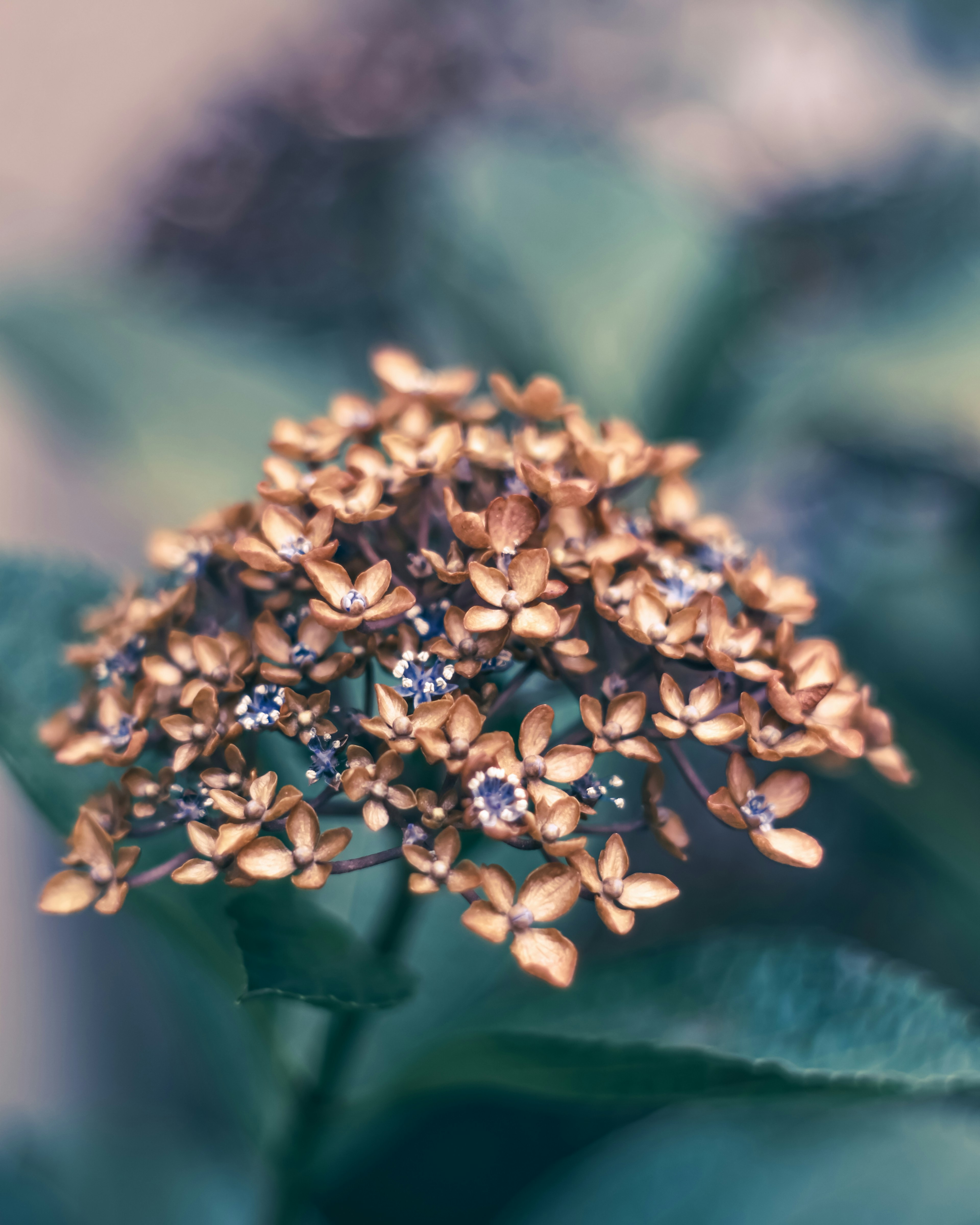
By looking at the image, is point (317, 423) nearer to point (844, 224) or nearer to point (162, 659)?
point (162, 659)

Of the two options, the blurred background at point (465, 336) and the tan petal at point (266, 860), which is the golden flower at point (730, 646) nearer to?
the tan petal at point (266, 860)

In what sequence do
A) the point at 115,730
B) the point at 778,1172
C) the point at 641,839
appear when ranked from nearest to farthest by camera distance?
the point at 115,730
the point at 778,1172
the point at 641,839

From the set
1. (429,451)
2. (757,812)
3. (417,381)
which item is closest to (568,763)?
(757,812)

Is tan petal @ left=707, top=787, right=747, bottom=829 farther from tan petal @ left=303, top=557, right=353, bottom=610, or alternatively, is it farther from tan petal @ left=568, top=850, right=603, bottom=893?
tan petal @ left=303, top=557, right=353, bottom=610

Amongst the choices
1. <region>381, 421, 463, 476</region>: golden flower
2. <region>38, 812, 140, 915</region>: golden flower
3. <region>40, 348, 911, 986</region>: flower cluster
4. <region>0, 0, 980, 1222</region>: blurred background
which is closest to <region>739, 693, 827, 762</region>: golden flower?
<region>40, 348, 911, 986</region>: flower cluster

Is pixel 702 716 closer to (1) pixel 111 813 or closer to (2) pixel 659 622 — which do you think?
(2) pixel 659 622
